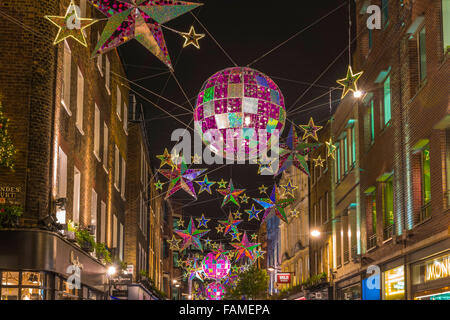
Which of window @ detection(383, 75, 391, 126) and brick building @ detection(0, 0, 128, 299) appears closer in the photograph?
brick building @ detection(0, 0, 128, 299)

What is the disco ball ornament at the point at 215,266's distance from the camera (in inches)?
2005

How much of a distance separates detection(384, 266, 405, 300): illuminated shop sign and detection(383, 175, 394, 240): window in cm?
147

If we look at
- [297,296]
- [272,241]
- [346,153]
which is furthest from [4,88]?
[272,241]

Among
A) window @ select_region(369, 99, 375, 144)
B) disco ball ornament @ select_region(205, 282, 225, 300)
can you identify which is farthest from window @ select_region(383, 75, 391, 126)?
disco ball ornament @ select_region(205, 282, 225, 300)

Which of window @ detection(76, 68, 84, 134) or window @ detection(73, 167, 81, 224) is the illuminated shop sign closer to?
window @ detection(73, 167, 81, 224)

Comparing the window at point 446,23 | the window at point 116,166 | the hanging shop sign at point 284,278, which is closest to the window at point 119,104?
the window at point 116,166

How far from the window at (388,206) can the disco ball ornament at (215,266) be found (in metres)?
27.4

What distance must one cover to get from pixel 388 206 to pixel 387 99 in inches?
160

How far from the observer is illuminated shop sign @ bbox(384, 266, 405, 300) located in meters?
21.8

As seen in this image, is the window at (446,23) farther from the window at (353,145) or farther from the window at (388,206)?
the window at (353,145)
